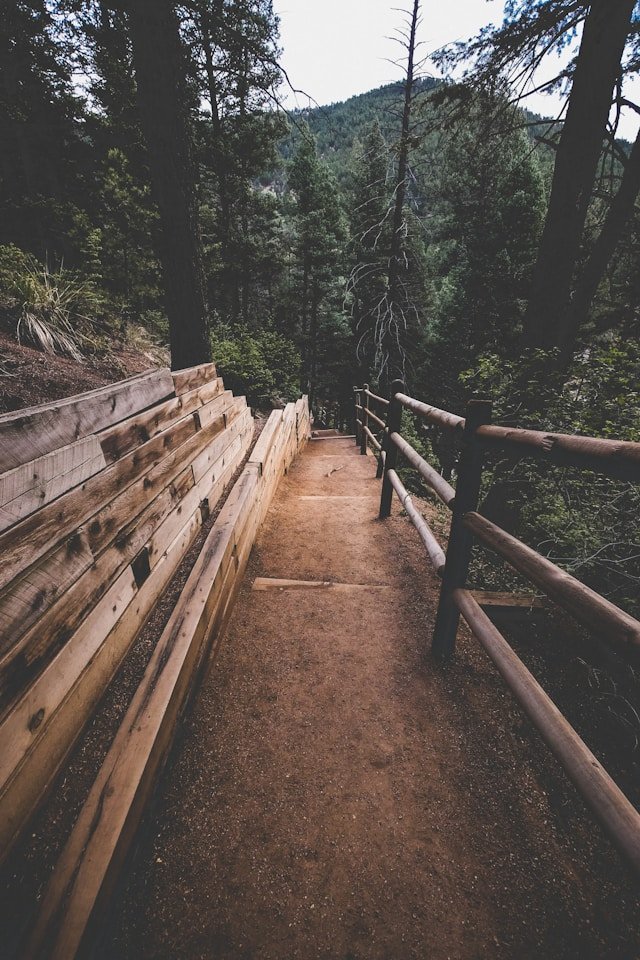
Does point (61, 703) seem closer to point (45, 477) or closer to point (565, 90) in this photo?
point (45, 477)

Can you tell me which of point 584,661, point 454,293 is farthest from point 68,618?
point 454,293

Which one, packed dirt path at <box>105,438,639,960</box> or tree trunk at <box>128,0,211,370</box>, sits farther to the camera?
tree trunk at <box>128,0,211,370</box>

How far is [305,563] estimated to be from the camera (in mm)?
3184

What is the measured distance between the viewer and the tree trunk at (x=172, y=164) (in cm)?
344

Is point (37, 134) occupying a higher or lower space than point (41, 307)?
higher

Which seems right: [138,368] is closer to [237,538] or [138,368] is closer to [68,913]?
[237,538]

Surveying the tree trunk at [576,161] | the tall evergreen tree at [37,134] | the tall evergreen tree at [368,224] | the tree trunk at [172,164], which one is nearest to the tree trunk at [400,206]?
the tall evergreen tree at [368,224]

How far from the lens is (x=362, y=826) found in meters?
1.46

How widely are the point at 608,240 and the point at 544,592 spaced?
263 inches

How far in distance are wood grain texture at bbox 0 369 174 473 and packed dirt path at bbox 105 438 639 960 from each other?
145 centimetres

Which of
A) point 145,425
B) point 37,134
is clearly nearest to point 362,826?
point 145,425

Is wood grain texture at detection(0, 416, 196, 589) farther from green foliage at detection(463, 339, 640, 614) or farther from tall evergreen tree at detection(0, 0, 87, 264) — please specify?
tall evergreen tree at detection(0, 0, 87, 264)

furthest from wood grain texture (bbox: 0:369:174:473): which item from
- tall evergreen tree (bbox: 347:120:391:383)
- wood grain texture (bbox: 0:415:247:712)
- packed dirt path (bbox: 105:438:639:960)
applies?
tall evergreen tree (bbox: 347:120:391:383)

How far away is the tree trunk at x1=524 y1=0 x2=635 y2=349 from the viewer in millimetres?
3414
